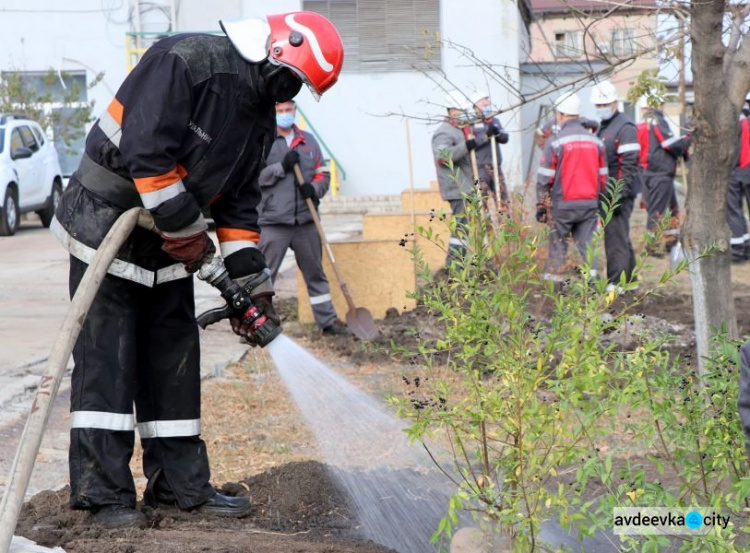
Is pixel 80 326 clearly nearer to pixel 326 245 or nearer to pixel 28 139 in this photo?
pixel 326 245

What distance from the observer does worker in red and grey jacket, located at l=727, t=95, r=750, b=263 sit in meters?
12.8

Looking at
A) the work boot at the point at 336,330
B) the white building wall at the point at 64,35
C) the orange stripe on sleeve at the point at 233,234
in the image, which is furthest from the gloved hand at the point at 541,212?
the white building wall at the point at 64,35

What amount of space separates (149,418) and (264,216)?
15.1 ft

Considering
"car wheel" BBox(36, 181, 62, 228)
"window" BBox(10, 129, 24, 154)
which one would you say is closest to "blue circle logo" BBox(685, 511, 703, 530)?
"window" BBox(10, 129, 24, 154)

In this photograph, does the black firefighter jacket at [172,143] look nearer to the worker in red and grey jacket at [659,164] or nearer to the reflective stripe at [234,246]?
the reflective stripe at [234,246]

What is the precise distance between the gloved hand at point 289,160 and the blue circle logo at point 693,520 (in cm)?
616

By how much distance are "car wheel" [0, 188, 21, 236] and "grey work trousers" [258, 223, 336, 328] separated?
9.21 meters

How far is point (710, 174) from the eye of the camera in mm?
5004

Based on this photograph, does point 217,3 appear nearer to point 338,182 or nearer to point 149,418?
point 338,182

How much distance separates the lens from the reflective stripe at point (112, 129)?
3.96m

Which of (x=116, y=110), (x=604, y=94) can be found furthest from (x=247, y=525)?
(x=604, y=94)

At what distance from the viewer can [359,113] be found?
2377 centimetres

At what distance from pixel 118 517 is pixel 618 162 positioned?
25.3 feet

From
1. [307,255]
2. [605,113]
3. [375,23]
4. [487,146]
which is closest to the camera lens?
[307,255]
